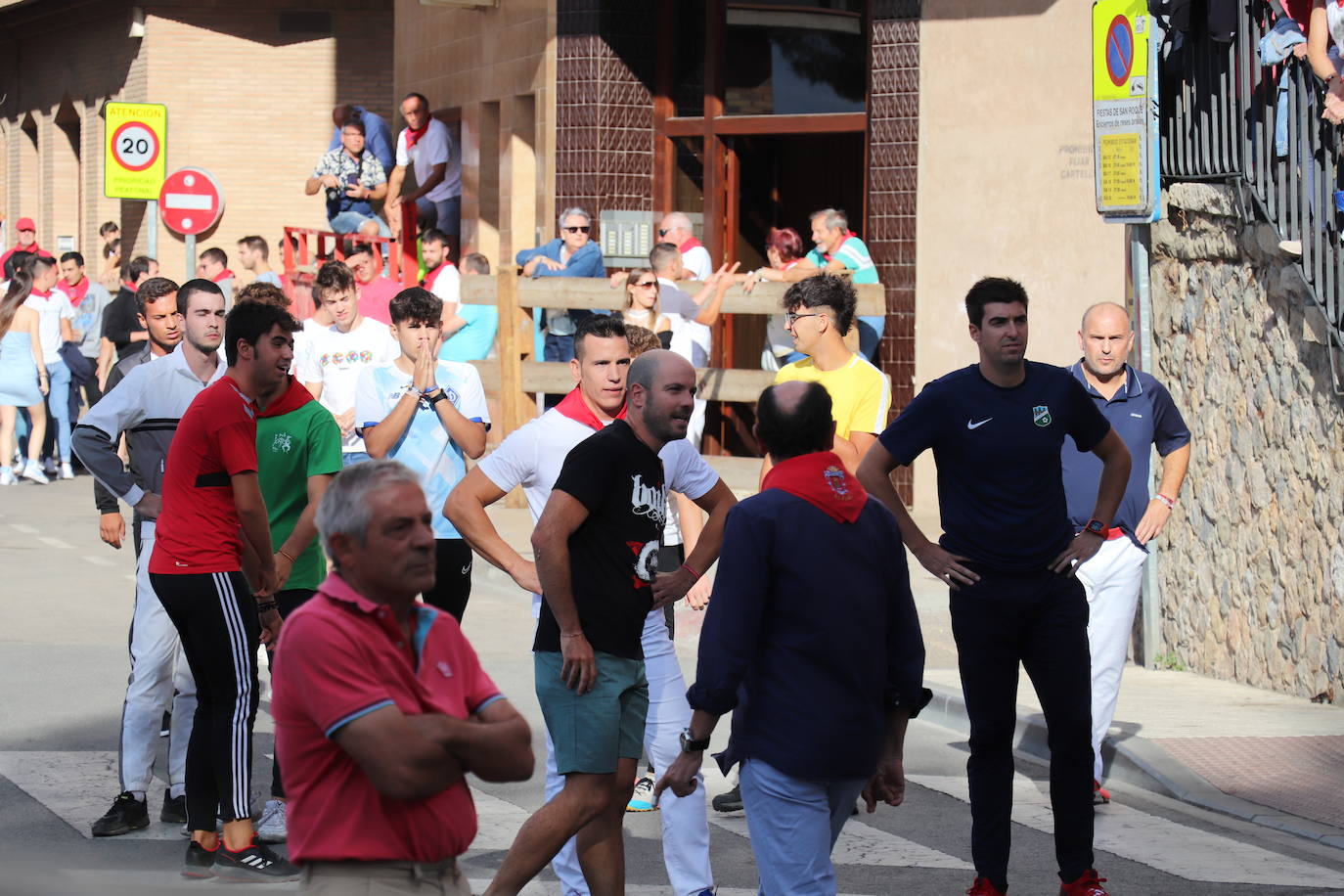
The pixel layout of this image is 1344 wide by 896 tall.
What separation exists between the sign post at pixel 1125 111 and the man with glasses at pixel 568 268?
19.7ft

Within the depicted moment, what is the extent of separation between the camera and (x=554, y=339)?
16.4 m

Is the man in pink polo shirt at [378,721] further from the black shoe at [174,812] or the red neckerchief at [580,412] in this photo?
the black shoe at [174,812]

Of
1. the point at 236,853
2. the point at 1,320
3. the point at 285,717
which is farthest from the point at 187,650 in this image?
the point at 1,320

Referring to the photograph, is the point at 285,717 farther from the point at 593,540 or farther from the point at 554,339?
the point at 554,339

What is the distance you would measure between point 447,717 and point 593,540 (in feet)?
6.86

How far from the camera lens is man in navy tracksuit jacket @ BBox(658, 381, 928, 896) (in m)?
4.87

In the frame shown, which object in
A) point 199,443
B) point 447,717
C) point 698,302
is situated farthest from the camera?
point 698,302

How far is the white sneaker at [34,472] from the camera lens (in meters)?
19.9

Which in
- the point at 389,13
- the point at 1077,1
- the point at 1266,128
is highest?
the point at 389,13

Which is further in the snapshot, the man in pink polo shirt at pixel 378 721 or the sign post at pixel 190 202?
the sign post at pixel 190 202

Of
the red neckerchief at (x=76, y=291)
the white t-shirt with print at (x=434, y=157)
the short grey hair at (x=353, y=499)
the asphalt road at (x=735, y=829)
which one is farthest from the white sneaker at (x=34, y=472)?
the short grey hair at (x=353, y=499)

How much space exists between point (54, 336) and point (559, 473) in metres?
15.7

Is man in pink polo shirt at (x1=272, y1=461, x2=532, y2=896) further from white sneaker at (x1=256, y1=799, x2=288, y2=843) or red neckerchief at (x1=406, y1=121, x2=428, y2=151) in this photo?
red neckerchief at (x1=406, y1=121, x2=428, y2=151)

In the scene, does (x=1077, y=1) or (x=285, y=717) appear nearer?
(x=285, y=717)
